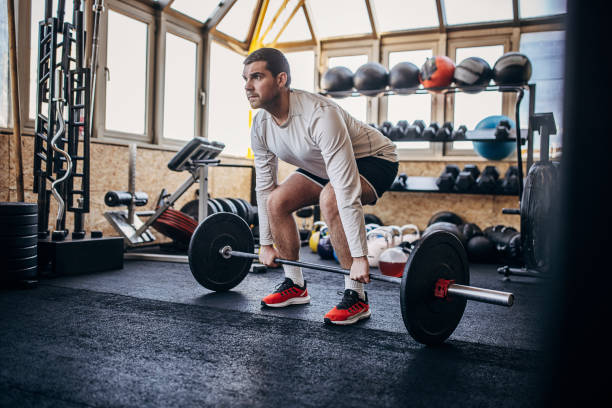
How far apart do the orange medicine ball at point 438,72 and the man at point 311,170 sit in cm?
273

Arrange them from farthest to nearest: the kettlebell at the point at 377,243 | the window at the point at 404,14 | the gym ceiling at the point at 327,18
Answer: the window at the point at 404,14, the gym ceiling at the point at 327,18, the kettlebell at the point at 377,243

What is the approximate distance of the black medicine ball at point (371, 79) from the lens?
4707 mm

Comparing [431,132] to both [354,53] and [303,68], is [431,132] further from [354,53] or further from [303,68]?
[303,68]

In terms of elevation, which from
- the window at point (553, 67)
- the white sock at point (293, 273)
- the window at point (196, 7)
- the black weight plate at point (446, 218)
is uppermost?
the window at point (196, 7)

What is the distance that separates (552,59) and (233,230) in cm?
219

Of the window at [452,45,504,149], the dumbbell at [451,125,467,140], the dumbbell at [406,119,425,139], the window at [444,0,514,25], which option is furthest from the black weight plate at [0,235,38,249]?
the window at [444,0,514,25]

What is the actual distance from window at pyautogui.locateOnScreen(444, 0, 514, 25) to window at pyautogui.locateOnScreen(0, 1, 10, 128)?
439cm

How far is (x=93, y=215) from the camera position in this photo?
388cm

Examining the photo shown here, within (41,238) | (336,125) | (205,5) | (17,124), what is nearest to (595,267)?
(336,125)

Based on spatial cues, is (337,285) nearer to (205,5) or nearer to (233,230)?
(233,230)

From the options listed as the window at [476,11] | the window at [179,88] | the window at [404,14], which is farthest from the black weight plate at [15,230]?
the window at [476,11]

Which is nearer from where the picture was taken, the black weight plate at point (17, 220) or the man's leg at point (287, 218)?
the man's leg at point (287, 218)

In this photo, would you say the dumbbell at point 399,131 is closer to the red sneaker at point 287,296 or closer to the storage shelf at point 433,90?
the storage shelf at point 433,90

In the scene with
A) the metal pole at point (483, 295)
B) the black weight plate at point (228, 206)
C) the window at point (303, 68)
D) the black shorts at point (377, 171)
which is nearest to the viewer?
the metal pole at point (483, 295)
